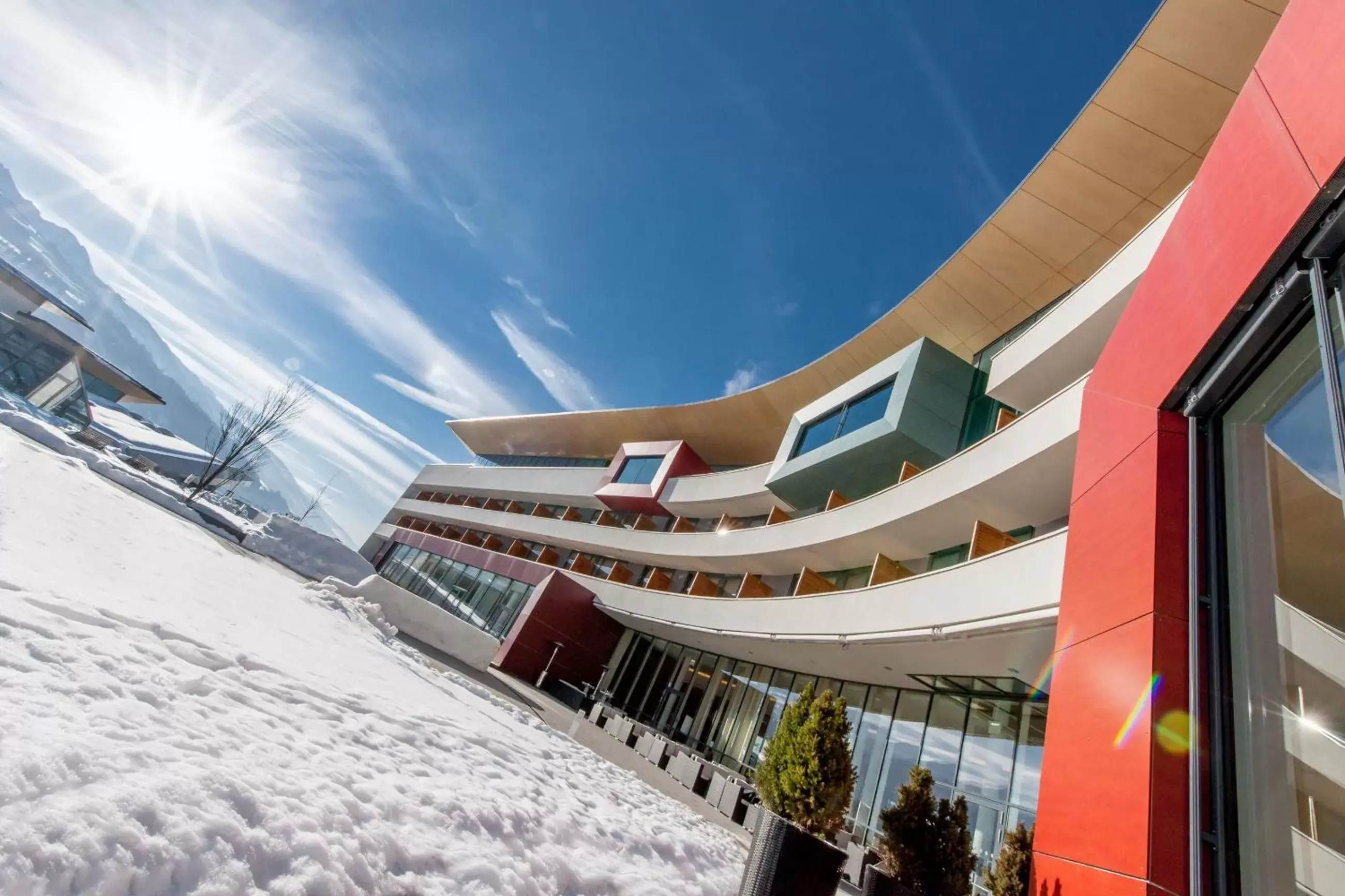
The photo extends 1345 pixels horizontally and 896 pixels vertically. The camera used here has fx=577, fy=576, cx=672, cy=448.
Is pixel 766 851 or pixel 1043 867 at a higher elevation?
pixel 1043 867

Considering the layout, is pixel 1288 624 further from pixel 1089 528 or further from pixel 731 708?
pixel 731 708

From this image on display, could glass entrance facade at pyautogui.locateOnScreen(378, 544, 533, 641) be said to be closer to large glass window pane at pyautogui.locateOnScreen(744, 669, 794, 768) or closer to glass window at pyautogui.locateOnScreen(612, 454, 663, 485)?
glass window at pyautogui.locateOnScreen(612, 454, 663, 485)

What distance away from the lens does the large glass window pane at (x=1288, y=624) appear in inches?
134

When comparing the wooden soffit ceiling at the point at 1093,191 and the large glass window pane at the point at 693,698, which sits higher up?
the wooden soffit ceiling at the point at 1093,191

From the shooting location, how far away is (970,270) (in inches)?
683

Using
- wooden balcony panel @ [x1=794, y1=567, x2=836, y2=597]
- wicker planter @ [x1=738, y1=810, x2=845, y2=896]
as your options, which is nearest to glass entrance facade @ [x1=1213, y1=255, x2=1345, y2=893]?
wicker planter @ [x1=738, y1=810, x2=845, y2=896]

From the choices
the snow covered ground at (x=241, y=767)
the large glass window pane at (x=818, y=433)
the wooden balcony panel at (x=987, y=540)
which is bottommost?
the snow covered ground at (x=241, y=767)

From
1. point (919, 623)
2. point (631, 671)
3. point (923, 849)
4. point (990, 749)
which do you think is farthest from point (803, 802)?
point (631, 671)

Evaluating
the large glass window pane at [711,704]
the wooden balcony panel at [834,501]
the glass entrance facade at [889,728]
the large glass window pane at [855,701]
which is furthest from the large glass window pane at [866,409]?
the large glass window pane at [711,704]

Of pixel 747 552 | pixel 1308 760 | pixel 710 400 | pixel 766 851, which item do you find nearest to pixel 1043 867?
pixel 766 851

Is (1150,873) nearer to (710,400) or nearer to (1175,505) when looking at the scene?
(1175,505)

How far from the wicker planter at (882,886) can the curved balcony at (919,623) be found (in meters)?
3.89

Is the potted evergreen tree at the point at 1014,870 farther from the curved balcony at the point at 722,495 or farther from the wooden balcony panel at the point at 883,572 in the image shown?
the curved balcony at the point at 722,495

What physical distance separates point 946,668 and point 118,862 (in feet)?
39.3
